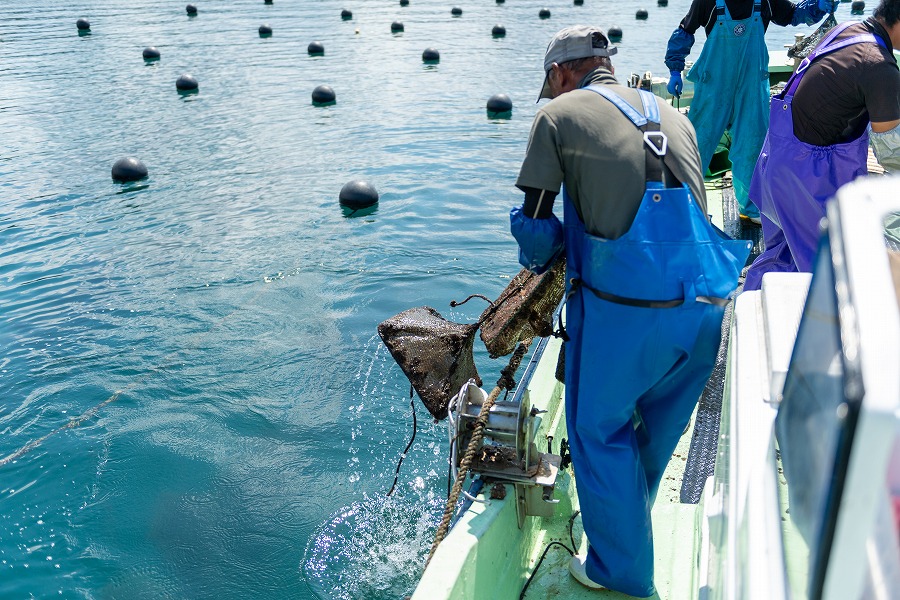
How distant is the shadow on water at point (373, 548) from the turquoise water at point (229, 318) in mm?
14

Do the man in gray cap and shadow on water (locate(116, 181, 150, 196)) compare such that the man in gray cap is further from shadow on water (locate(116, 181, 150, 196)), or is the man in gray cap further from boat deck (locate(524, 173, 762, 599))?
shadow on water (locate(116, 181, 150, 196))

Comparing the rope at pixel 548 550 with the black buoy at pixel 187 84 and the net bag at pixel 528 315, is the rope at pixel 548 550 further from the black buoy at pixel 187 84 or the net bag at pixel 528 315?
the black buoy at pixel 187 84

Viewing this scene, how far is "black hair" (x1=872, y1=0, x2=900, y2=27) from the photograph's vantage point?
12.4 feet

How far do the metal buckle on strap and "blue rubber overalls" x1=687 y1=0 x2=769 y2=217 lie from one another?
404 cm

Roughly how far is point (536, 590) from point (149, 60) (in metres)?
20.6

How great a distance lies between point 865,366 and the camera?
108cm

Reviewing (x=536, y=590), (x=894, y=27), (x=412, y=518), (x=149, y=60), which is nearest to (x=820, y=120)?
(x=894, y=27)

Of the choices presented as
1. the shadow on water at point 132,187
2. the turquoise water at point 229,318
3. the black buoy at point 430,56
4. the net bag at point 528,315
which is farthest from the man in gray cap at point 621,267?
the black buoy at point 430,56

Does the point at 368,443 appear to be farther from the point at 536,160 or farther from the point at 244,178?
the point at 244,178

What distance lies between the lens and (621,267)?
2748mm

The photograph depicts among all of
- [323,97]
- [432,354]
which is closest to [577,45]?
[432,354]

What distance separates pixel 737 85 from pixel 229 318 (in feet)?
16.1

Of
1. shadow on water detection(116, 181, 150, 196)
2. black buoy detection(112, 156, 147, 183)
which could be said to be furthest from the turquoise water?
black buoy detection(112, 156, 147, 183)

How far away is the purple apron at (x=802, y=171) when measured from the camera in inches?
157
